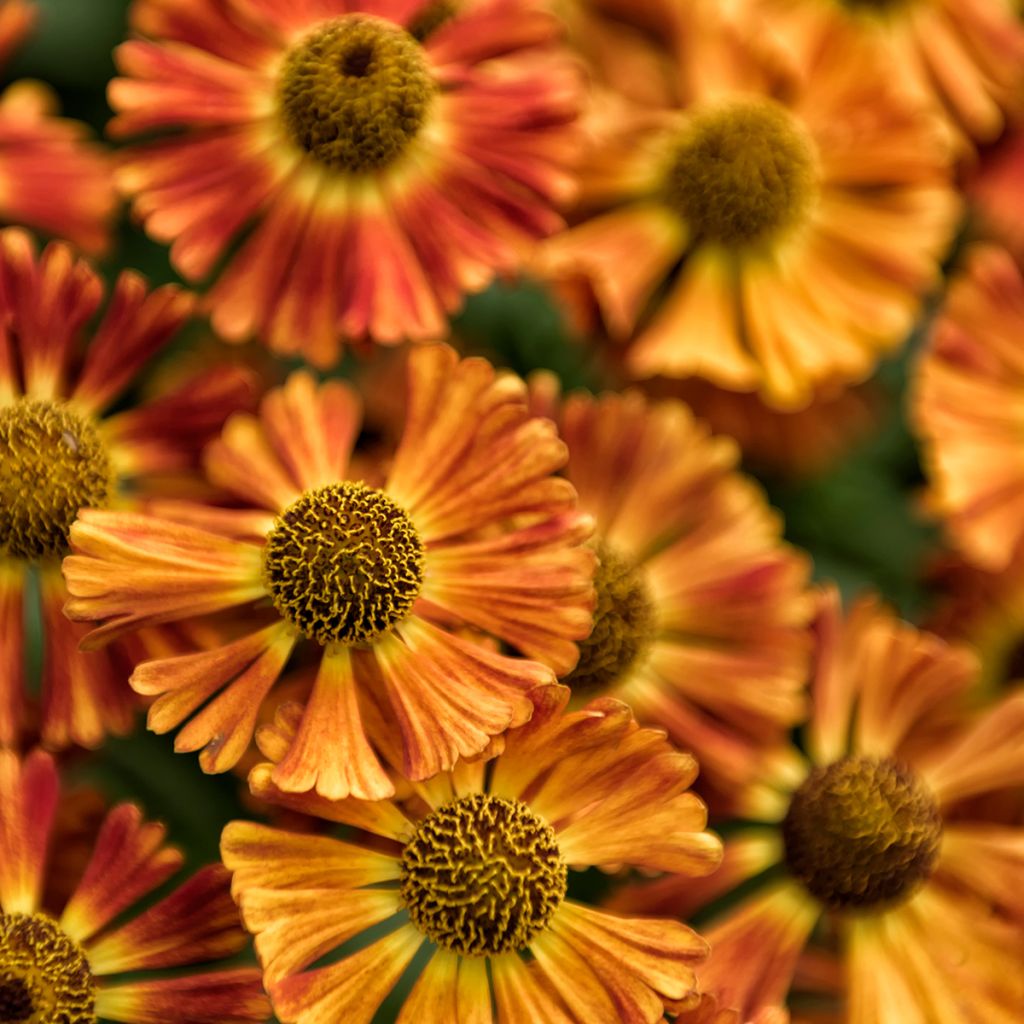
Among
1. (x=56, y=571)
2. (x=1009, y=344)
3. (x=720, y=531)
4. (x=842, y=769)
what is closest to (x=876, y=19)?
(x=1009, y=344)

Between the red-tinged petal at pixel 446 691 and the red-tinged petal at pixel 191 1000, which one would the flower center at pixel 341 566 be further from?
the red-tinged petal at pixel 191 1000

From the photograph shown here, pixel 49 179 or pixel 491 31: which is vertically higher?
pixel 491 31

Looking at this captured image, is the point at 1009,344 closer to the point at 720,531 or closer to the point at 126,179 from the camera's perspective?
the point at 720,531

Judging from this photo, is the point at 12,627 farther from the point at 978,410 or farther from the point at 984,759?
the point at 978,410

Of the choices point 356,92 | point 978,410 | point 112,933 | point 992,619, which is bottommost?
point 112,933

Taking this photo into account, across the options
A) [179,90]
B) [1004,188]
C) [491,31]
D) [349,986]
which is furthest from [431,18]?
[349,986]
